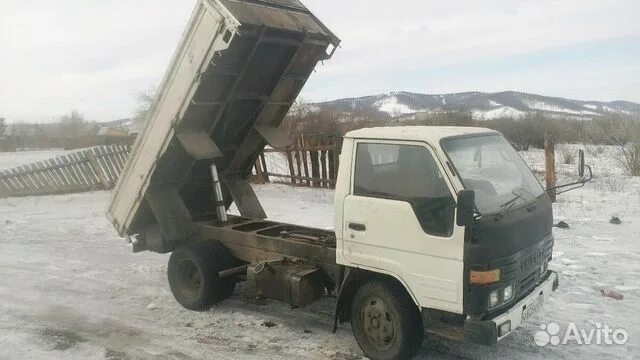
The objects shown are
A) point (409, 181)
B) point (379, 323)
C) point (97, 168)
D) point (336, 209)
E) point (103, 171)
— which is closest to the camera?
point (409, 181)

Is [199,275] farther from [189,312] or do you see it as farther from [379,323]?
[379,323]

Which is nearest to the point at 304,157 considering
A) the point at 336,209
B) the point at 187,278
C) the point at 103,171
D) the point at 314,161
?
the point at 314,161

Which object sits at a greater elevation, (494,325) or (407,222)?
(407,222)

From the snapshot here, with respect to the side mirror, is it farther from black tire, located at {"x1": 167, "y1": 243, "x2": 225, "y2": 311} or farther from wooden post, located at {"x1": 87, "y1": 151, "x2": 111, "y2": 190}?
wooden post, located at {"x1": 87, "y1": 151, "x2": 111, "y2": 190}

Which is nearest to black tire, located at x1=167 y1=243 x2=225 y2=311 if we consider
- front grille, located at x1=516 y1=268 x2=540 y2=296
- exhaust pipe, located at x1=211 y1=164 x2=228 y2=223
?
exhaust pipe, located at x1=211 y1=164 x2=228 y2=223

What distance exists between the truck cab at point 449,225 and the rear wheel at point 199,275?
1.96m

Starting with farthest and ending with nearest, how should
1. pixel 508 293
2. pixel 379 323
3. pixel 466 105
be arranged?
pixel 466 105 → pixel 379 323 → pixel 508 293

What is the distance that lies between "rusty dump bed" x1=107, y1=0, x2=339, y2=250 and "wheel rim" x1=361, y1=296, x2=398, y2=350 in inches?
106

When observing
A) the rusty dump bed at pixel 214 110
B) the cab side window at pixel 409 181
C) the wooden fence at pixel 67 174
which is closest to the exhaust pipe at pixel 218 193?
the rusty dump bed at pixel 214 110

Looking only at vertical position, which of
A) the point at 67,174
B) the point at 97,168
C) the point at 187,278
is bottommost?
the point at 187,278

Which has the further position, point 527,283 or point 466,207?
point 527,283

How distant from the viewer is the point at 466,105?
2377cm

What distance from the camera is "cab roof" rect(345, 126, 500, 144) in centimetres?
461

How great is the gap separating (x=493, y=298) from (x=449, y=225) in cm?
67
